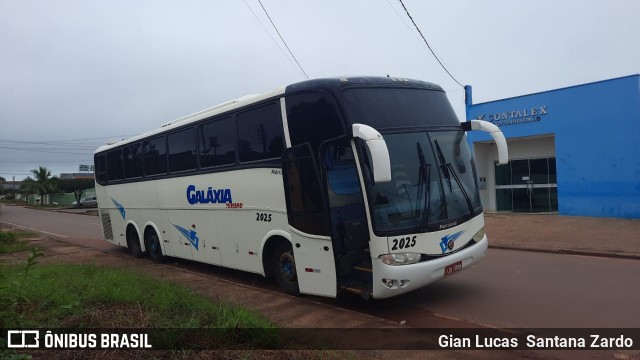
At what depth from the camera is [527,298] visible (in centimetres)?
711

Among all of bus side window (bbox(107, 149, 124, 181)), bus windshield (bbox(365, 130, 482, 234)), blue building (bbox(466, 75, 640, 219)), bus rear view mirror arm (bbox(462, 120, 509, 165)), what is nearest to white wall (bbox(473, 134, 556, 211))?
blue building (bbox(466, 75, 640, 219))

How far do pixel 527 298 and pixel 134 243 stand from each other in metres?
10.3

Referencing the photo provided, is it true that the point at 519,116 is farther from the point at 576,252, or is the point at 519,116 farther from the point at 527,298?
the point at 527,298

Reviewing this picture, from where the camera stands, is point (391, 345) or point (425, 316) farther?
point (425, 316)

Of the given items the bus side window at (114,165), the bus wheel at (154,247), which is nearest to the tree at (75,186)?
the bus side window at (114,165)

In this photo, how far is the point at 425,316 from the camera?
20.8 feet

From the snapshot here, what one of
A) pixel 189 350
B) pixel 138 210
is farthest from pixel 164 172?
pixel 189 350

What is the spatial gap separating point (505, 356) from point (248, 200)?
4.82 meters

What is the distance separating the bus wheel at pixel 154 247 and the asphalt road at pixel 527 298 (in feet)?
9.31

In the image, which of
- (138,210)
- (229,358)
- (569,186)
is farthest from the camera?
(569,186)

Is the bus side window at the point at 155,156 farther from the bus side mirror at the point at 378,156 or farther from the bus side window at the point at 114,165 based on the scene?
the bus side mirror at the point at 378,156

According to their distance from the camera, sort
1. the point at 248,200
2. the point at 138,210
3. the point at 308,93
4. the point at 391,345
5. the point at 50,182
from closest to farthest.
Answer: the point at 391,345
the point at 308,93
the point at 248,200
the point at 138,210
the point at 50,182

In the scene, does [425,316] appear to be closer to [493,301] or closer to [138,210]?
[493,301]

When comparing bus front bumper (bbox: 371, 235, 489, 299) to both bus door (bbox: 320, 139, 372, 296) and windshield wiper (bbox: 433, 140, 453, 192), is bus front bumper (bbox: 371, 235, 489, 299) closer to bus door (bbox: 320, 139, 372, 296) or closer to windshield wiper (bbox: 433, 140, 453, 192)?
Answer: bus door (bbox: 320, 139, 372, 296)
